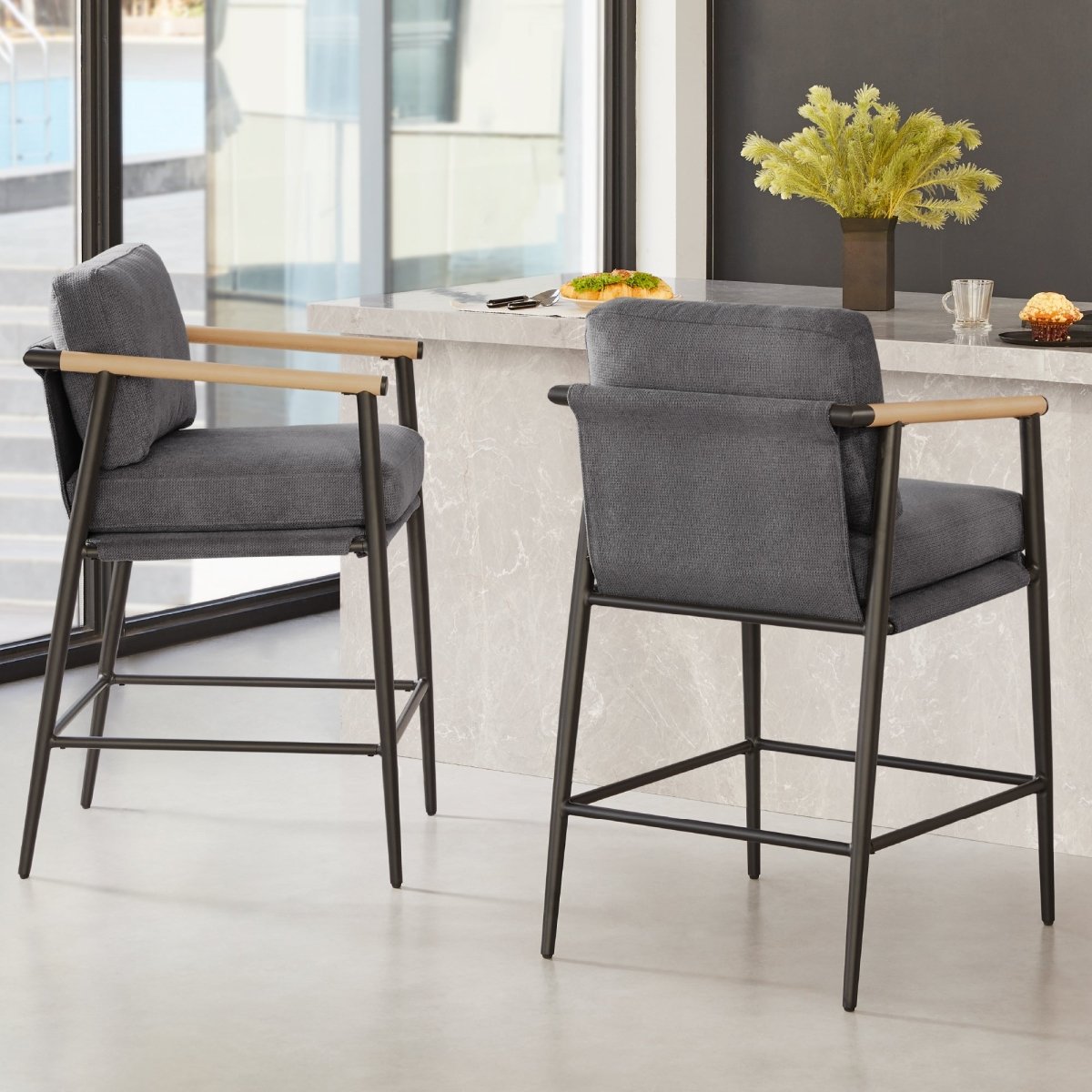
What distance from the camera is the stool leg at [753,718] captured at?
2.88 metres

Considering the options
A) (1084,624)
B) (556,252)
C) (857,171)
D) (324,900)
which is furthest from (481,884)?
(556,252)

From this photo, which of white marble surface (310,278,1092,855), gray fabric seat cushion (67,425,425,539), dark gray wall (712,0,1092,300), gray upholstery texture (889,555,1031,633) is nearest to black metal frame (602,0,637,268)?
dark gray wall (712,0,1092,300)

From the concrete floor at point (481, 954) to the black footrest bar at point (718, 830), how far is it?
22 centimetres

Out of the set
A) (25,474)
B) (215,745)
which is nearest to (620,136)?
(25,474)

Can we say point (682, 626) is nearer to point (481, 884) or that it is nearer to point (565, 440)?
point (565, 440)

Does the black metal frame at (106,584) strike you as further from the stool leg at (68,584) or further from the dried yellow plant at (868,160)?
the dried yellow plant at (868,160)

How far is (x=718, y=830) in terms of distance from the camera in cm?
250

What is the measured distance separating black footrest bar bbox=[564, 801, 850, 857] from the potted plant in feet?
4.15

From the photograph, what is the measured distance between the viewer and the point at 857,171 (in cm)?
335

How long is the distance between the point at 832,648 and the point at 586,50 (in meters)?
3.00

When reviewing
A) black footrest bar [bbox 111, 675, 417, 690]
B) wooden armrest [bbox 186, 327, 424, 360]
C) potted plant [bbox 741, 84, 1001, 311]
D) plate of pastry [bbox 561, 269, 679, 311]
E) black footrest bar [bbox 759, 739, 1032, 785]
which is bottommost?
black footrest bar [bbox 759, 739, 1032, 785]

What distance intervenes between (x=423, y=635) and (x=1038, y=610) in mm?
1080

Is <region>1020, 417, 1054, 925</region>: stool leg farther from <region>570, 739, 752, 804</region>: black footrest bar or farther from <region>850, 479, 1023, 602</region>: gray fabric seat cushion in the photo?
<region>570, 739, 752, 804</region>: black footrest bar

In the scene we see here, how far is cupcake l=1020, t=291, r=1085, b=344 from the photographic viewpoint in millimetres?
2930
